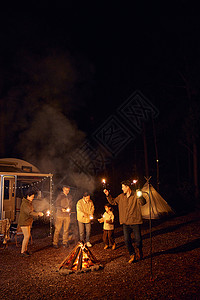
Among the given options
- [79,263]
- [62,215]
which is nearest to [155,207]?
[62,215]

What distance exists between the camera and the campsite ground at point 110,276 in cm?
371

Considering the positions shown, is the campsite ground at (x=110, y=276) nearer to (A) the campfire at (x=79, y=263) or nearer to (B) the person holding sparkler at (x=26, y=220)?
(A) the campfire at (x=79, y=263)

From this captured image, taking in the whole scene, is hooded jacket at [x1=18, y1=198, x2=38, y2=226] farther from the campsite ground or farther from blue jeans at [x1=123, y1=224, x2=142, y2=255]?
blue jeans at [x1=123, y1=224, x2=142, y2=255]

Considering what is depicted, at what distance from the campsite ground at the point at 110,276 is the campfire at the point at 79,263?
0.11 metres

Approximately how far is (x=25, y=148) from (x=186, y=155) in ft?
53.1

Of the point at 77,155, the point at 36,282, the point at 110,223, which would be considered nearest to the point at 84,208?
the point at 110,223

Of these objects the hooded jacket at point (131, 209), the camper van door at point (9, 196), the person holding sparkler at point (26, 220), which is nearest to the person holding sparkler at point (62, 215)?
the person holding sparkler at point (26, 220)

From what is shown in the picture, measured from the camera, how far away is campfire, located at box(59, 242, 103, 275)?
4574 mm

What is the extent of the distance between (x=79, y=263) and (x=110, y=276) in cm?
68

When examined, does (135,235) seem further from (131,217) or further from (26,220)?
(26,220)

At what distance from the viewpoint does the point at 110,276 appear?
14.3 ft

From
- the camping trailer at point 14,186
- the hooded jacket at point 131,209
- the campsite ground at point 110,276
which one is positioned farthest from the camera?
the camping trailer at point 14,186

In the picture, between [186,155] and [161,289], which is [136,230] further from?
[186,155]

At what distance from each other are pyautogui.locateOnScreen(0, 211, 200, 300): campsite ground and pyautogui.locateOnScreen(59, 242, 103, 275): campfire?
106 mm
